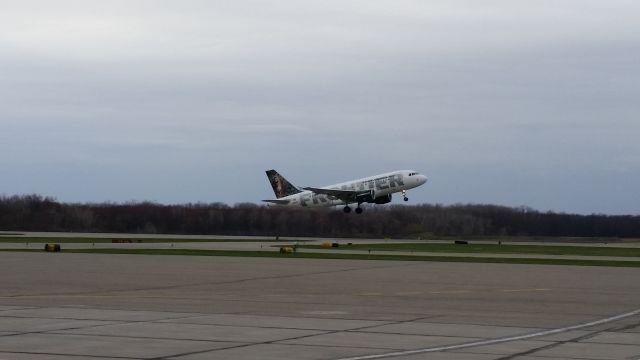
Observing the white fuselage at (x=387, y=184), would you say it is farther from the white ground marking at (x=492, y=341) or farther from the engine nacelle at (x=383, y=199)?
the white ground marking at (x=492, y=341)

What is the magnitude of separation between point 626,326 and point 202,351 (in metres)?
9.42

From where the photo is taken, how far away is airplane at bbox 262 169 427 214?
101m

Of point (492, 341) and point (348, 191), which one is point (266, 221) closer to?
point (348, 191)

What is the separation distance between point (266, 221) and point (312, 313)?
105 meters

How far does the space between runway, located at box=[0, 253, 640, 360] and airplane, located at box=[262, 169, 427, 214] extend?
59.7 metres

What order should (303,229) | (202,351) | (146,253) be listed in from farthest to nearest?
(303,229) → (146,253) → (202,351)

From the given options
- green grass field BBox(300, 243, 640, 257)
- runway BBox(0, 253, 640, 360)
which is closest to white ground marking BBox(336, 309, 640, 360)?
runway BBox(0, 253, 640, 360)

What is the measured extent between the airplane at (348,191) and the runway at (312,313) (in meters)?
59.7

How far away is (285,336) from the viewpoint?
19.0 meters

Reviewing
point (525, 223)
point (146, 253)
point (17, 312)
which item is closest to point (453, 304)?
point (17, 312)

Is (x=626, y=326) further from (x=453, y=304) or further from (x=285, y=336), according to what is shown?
(x=285, y=336)

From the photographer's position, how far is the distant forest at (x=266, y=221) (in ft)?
407

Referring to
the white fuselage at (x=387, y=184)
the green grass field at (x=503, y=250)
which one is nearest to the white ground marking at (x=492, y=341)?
the green grass field at (x=503, y=250)

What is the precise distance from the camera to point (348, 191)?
4109 inches
